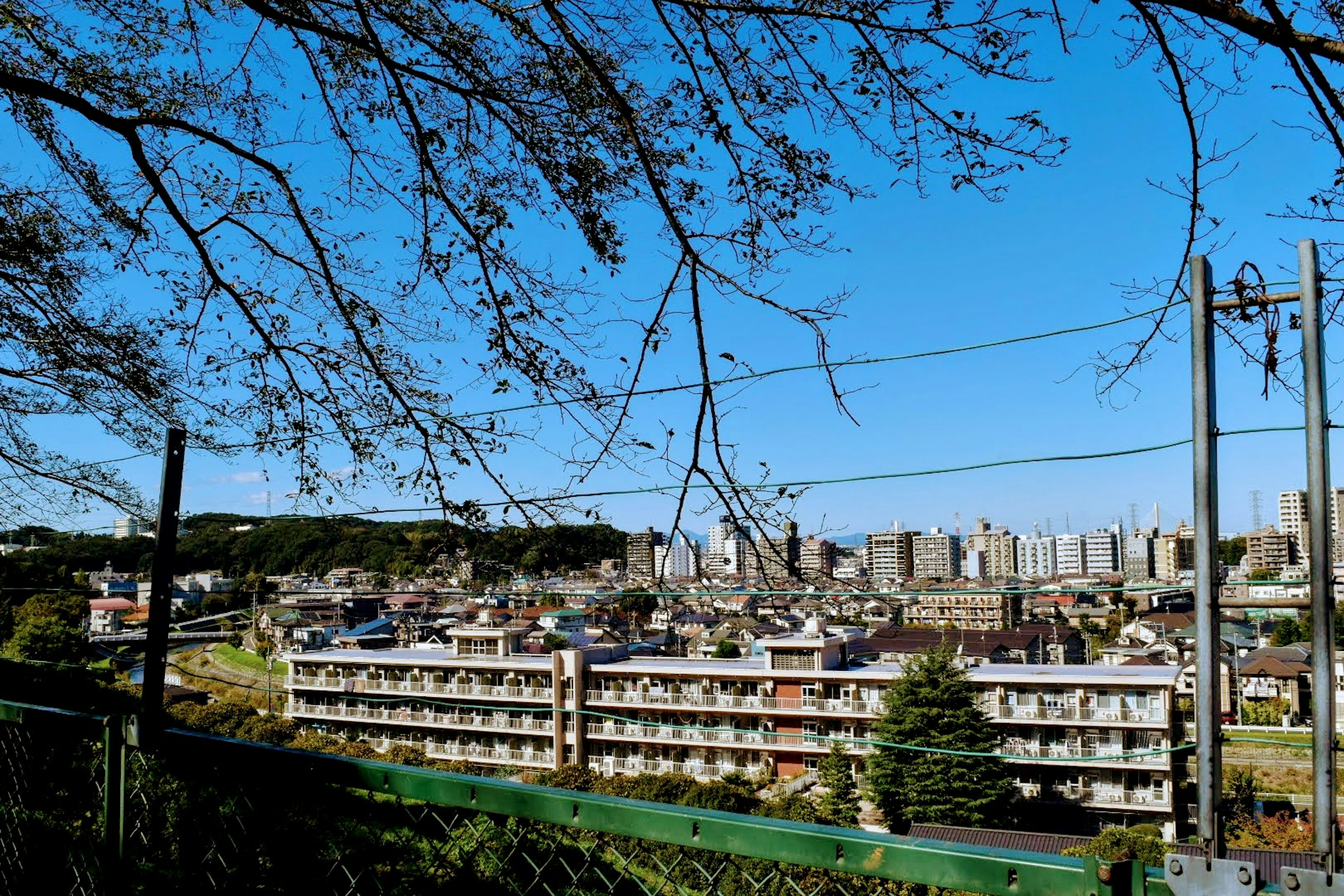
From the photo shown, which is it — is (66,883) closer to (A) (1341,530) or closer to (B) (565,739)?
(A) (1341,530)

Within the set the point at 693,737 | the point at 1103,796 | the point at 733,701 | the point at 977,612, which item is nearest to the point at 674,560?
the point at 1103,796

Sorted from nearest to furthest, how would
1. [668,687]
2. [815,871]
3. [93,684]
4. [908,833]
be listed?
[815,871] < [93,684] < [908,833] < [668,687]

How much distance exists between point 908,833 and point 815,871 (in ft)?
28.0

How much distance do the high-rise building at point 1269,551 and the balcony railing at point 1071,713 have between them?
5.12 meters

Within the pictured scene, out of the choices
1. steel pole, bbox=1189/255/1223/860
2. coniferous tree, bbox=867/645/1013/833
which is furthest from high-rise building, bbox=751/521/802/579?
coniferous tree, bbox=867/645/1013/833

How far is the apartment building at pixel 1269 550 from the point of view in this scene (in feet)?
8.02

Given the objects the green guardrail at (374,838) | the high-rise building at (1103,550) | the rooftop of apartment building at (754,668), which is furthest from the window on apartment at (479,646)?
the green guardrail at (374,838)

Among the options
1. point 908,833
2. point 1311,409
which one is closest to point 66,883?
point 1311,409

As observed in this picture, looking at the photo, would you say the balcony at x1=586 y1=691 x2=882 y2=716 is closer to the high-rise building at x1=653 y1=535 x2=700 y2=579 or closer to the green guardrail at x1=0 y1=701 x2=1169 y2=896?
the high-rise building at x1=653 y1=535 x2=700 y2=579

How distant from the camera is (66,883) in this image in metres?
1.86

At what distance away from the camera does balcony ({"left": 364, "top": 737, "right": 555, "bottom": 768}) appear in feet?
46.8

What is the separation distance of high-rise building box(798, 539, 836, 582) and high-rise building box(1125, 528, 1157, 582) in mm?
1151

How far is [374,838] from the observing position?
148 cm

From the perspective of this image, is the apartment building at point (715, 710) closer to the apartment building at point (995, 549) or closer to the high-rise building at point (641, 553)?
the apartment building at point (995, 549)
